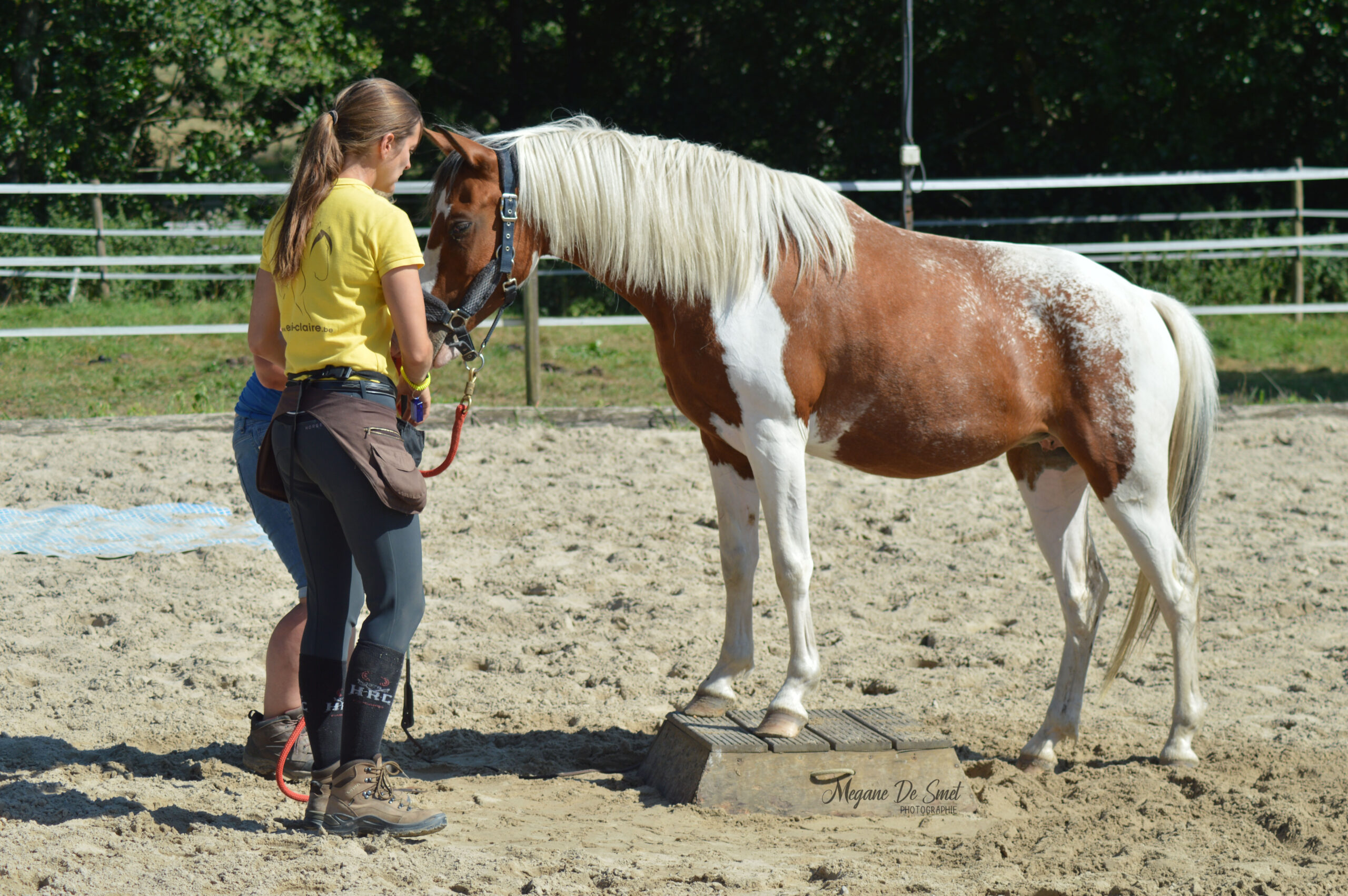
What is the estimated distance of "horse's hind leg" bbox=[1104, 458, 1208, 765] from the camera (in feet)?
10.6

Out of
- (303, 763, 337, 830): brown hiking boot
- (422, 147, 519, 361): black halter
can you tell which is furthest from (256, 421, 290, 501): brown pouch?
(303, 763, 337, 830): brown hiking boot

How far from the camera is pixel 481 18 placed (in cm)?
1750

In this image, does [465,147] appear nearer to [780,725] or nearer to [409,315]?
[409,315]

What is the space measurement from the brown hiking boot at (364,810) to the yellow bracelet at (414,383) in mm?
811

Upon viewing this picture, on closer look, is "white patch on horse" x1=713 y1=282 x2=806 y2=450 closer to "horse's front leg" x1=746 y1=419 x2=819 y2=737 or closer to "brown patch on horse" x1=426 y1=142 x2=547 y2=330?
"horse's front leg" x1=746 y1=419 x2=819 y2=737

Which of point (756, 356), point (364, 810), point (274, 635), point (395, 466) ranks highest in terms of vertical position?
point (756, 356)

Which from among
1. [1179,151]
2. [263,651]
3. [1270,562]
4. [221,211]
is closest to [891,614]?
[1270,562]

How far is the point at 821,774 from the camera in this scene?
2945 millimetres

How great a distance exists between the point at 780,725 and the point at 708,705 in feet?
1.21

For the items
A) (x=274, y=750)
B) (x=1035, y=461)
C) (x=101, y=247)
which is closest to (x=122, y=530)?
(x=274, y=750)

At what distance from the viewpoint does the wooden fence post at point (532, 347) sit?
23.6 feet

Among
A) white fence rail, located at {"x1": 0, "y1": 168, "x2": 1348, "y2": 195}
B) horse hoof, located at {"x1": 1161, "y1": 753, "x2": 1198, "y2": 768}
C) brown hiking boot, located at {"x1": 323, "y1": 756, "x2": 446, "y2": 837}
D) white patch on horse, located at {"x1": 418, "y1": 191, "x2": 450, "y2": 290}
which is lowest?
horse hoof, located at {"x1": 1161, "y1": 753, "x2": 1198, "y2": 768}

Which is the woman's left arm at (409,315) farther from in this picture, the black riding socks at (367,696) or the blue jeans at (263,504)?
the blue jeans at (263,504)

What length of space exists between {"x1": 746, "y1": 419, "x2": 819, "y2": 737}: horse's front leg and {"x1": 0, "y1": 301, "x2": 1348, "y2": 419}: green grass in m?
4.47
